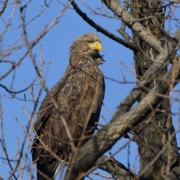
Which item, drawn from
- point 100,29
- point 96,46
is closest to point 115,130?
point 100,29

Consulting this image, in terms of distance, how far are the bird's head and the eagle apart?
33 cm

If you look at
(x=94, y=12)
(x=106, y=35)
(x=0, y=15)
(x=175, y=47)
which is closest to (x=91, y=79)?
(x=106, y=35)

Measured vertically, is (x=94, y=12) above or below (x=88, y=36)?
below

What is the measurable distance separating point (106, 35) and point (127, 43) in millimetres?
464

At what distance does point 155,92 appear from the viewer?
13.8 feet

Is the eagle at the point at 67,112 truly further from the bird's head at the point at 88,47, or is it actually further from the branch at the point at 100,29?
the branch at the point at 100,29

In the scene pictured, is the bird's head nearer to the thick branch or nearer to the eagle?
the eagle

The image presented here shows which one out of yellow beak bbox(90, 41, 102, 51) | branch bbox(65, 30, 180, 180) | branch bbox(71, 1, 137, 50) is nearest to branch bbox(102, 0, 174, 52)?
branch bbox(71, 1, 137, 50)

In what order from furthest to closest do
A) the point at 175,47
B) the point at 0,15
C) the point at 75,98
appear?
the point at 75,98 < the point at 0,15 < the point at 175,47

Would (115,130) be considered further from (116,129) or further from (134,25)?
(134,25)

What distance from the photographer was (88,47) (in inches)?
335

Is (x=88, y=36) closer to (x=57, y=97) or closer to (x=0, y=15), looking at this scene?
(x=57, y=97)

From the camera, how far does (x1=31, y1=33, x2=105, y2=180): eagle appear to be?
710 cm

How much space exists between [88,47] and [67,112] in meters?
1.47
